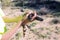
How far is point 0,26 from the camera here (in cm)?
134

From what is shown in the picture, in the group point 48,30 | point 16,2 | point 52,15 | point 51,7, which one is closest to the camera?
point 48,30

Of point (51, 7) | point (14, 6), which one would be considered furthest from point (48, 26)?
point (14, 6)

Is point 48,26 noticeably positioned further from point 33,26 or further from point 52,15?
point 52,15

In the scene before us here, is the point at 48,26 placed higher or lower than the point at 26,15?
lower

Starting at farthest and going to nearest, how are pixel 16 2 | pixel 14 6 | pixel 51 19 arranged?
pixel 16 2
pixel 14 6
pixel 51 19

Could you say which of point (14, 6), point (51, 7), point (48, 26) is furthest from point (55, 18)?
point (14, 6)

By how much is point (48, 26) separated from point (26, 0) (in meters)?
2.79

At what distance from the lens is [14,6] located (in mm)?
6992

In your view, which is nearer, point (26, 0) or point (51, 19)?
point (51, 19)

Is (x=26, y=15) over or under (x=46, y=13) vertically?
over

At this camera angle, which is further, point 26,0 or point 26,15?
point 26,0

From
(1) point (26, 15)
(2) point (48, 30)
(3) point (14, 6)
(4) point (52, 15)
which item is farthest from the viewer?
(3) point (14, 6)

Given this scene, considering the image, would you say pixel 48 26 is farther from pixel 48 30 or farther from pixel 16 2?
pixel 16 2

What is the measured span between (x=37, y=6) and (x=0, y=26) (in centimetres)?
548
